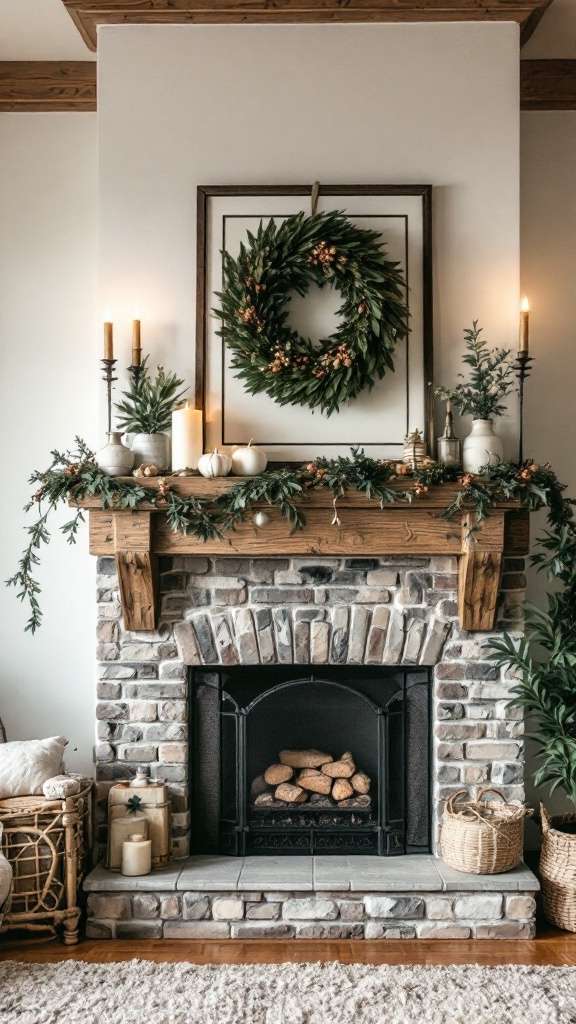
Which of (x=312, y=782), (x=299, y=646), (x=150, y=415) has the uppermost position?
(x=150, y=415)

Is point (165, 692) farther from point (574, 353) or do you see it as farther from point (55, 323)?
point (574, 353)

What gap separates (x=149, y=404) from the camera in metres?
3.13

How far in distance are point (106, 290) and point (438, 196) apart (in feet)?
4.31

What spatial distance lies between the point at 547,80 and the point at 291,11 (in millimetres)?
1168

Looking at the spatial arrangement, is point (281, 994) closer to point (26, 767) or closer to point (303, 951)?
point (303, 951)

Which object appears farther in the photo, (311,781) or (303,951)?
(311,781)

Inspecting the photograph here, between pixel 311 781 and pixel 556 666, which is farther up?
pixel 556 666

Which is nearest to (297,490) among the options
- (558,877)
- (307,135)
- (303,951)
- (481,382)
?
(481,382)

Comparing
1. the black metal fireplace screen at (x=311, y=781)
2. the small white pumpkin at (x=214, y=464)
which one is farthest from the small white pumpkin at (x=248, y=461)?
the black metal fireplace screen at (x=311, y=781)

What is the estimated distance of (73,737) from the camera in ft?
11.9

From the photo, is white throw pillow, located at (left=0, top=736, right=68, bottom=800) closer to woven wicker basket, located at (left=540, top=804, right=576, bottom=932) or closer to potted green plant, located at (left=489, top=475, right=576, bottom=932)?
potted green plant, located at (left=489, top=475, right=576, bottom=932)

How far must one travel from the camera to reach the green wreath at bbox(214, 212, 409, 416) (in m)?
3.07

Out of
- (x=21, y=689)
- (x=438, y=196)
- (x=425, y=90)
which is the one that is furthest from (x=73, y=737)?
(x=425, y=90)

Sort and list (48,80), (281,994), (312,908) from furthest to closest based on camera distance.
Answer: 1. (48,80)
2. (312,908)
3. (281,994)
